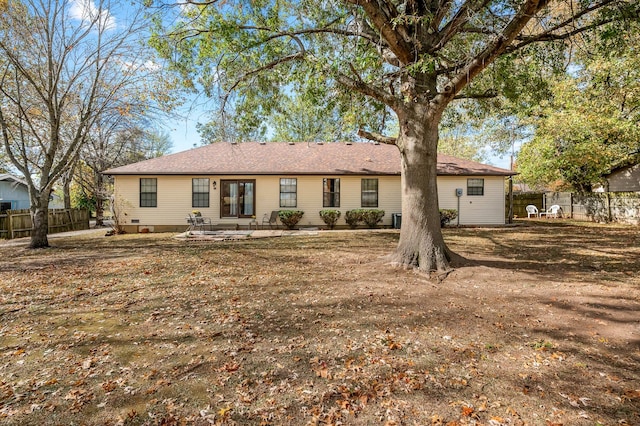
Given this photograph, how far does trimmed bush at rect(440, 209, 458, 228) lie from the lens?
15976 mm

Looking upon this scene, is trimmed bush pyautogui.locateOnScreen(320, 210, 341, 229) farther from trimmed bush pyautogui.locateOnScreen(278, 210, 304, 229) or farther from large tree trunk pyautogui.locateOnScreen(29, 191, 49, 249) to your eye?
large tree trunk pyautogui.locateOnScreen(29, 191, 49, 249)

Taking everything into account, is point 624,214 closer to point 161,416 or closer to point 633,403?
point 633,403

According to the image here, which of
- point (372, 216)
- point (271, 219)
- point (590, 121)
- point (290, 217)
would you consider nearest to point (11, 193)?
point (271, 219)

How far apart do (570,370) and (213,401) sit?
3271 mm

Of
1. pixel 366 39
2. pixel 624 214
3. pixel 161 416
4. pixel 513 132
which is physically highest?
pixel 513 132

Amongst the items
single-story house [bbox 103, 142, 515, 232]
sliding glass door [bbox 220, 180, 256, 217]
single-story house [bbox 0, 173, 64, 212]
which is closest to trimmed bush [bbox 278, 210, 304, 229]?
single-story house [bbox 103, 142, 515, 232]

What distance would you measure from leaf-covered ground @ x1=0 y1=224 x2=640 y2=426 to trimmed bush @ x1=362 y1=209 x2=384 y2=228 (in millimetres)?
8443

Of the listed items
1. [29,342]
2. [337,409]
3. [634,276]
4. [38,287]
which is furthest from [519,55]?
[38,287]

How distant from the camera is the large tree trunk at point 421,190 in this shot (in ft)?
22.3

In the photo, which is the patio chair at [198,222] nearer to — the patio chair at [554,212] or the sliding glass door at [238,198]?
the sliding glass door at [238,198]

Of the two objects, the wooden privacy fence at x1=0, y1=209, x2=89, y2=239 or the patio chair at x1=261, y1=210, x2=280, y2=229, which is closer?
the wooden privacy fence at x1=0, y1=209, x2=89, y2=239

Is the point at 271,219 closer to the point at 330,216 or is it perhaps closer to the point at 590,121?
the point at 330,216

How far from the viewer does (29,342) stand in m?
3.85

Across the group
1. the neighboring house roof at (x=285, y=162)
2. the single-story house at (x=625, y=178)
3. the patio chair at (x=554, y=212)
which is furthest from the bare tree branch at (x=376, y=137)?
the single-story house at (x=625, y=178)
